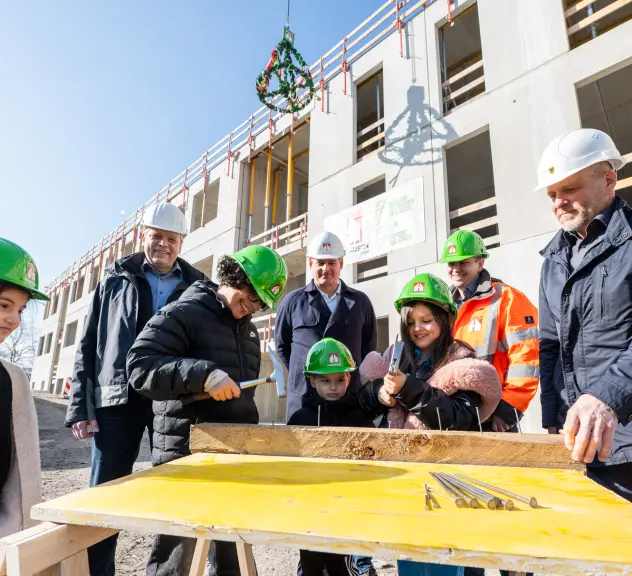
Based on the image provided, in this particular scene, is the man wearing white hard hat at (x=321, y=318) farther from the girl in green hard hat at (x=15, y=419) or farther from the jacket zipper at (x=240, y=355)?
the girl in green hard hat at (x=15, y=419)

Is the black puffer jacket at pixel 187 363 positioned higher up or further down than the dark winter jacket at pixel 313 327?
further down

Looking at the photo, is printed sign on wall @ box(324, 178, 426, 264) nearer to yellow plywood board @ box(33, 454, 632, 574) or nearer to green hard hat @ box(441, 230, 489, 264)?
green hard hat @ box(441, 230, 489, 264)

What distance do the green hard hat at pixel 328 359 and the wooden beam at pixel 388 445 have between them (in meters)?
0.96

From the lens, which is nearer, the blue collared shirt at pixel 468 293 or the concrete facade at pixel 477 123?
the blue collared shirt at pixel 468 293

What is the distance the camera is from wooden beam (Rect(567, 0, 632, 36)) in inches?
237

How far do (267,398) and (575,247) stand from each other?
10872 millimetres

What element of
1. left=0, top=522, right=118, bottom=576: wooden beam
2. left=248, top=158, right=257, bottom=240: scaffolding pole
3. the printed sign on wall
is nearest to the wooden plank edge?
left=0, top=522, right=118, bottom=576: wooden beam

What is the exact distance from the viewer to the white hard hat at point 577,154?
183 cm

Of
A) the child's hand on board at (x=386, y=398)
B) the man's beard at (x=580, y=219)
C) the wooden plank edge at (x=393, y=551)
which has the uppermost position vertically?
the man's beard at (x=580, y=219)

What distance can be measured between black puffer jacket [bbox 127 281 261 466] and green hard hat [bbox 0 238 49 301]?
0.47 metres

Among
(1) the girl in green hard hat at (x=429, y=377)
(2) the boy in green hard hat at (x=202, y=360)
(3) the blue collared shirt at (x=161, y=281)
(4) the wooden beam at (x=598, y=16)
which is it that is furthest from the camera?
(4) the wooden beam at (x=598, y=16)

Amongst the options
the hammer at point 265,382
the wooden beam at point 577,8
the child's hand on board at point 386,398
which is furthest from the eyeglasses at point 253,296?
the wooden beam at point 577,8

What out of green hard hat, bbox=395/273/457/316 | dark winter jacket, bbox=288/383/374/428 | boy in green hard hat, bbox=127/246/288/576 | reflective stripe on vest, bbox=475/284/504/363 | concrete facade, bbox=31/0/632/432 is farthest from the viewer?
concrete facade, bbox=31/0/632/432

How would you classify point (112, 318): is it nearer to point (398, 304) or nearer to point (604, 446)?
point (398, 304)
